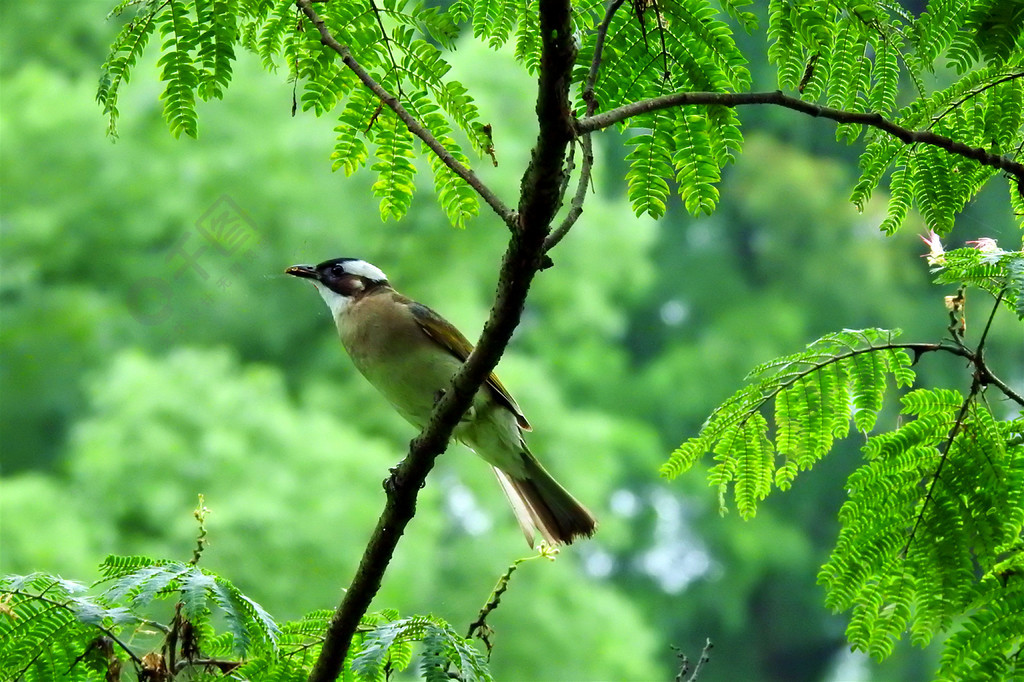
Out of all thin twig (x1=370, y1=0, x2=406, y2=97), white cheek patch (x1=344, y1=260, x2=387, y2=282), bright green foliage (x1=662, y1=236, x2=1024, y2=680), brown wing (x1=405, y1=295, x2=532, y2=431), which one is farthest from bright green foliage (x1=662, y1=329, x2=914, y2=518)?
white cheek patch (x1=344, y1=260, x2=387, y2=282)

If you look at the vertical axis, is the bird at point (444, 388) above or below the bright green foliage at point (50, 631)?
above

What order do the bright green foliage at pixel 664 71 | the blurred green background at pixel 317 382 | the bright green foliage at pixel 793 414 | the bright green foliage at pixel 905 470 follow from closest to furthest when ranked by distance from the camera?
the bright green foliage at pixel 664 71
the bright green foliage at pixel 905 470
the bright green foliage at pixel 793 414
the blurred green background at pixel 317 382

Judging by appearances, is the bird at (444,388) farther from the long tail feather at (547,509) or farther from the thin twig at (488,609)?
the thin twig at (488,609)

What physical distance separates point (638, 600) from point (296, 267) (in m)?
12.2

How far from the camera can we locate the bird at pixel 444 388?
3752 mm

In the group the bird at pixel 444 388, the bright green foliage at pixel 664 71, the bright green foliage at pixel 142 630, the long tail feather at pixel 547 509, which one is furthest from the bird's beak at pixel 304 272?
Answer: the bright green foliage at pixel 142 630

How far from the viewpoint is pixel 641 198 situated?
2.13 metres

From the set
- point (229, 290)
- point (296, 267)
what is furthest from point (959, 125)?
point (229, 290)

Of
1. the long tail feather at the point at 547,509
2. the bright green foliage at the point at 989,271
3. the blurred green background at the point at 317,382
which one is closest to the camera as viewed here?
the bright green foliage at the point at 989,271

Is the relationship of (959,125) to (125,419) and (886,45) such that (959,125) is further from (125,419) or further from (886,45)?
(125,419)

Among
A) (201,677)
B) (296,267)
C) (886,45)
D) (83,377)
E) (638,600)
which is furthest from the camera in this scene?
(638,600)

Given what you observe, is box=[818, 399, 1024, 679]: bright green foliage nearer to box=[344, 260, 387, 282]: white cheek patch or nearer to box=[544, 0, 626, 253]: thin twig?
box=[544, 0, 626, 253]: thin twig

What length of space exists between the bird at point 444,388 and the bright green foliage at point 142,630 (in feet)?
4.76

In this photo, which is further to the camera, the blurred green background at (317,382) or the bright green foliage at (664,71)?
the blurred green background at (317,382)
